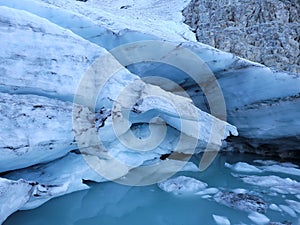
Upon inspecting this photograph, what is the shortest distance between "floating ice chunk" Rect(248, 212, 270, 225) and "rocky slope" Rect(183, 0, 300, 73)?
7.96 feet

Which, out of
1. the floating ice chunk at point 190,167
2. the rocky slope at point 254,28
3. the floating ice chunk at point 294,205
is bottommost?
the floating ice chunk at point 190,167

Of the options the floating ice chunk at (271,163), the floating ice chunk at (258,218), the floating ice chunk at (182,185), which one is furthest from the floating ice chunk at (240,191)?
the floating ice chunk at (271,163)

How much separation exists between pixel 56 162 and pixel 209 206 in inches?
46.3

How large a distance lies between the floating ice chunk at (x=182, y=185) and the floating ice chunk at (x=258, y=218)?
1.74ft

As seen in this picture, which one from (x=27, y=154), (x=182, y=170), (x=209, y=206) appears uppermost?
(x=27, y=154)

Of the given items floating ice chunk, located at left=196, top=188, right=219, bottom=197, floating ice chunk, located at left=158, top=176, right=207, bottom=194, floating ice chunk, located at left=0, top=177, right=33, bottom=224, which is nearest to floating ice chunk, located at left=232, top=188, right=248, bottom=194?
floating ice chunk, located at left=196, top=188, right=219, bottom=197

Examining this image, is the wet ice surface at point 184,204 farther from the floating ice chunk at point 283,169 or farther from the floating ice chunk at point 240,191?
the floating ice chunk at point 283,169

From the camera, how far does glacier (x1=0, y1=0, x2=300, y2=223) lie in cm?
179

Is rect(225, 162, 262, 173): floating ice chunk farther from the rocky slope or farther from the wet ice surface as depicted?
the rocky slope

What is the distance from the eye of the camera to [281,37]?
13.3 feet

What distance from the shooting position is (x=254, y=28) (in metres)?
4.25

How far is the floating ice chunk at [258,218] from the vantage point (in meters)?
1.91

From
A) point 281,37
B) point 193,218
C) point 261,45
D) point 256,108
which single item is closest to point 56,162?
point 193,218

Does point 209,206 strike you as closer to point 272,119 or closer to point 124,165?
point 124,165
